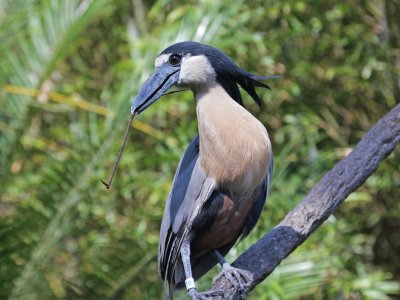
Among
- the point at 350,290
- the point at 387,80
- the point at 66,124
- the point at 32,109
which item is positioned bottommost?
the point at 350,290

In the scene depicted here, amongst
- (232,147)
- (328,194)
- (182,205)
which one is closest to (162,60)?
(232,147)

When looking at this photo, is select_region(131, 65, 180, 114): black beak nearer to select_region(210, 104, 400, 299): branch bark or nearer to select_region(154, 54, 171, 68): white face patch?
select_region(154, 54, 171, 68): white face patch

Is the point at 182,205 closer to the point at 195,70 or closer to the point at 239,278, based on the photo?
the point at 239,278

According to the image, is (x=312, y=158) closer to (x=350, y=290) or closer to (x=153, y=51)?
(x=350, y=290)

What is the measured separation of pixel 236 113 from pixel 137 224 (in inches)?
84.3

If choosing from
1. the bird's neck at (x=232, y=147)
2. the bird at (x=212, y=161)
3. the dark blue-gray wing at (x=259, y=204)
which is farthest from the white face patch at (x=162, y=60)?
the dark blue-gray wing at (x=259, y=204)

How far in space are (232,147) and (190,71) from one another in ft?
0.98

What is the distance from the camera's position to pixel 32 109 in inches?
176

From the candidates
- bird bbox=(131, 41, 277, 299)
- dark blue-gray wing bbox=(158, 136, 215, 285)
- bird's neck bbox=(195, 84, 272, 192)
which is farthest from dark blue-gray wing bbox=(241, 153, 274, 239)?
dark blue-gray wing bbox=(158, 136, 215, 285)

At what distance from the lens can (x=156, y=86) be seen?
2.99 meters

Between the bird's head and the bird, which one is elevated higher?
the bird's head

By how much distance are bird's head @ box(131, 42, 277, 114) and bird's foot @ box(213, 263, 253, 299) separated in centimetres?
63

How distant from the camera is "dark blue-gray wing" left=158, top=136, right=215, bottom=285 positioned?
3.02 meters

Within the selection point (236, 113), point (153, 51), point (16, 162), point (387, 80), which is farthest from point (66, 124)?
point (236, 113)
